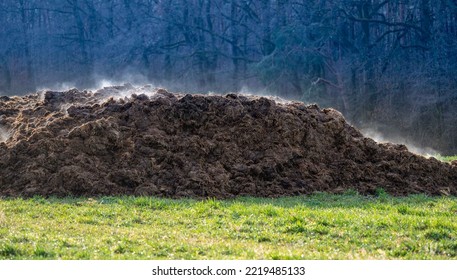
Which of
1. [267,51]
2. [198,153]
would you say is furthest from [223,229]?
[267,51]

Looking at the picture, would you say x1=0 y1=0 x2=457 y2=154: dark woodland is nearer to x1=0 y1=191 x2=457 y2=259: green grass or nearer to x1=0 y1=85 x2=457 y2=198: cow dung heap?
x1=0 y1=85 x2=457 y2=198: cow dung heap

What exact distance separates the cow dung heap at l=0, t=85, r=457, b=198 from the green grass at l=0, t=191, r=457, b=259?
Result: 1032mm

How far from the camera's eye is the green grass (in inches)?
285

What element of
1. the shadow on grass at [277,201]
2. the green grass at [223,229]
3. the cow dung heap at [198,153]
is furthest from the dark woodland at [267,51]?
the green grass at [223,229]

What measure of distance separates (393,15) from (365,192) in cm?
2024

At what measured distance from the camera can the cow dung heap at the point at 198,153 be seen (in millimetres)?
12312

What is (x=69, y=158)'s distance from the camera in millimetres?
12727

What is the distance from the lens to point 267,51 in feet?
111

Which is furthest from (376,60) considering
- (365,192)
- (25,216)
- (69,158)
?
(25,216)

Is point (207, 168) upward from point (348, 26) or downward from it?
downward

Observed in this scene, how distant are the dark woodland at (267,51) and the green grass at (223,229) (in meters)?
18.4

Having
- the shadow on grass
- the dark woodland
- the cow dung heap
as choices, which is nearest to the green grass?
the shadow on grass

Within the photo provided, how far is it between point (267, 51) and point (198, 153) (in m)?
21.4

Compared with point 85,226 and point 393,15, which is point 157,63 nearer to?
point 393,15
